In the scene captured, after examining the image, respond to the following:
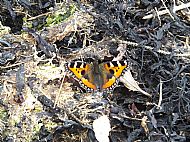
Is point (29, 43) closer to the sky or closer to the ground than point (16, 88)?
closer to the sky

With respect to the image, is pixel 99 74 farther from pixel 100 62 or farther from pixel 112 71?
pixel 100 62

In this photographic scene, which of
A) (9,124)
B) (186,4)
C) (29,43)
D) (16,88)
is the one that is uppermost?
(186,4)

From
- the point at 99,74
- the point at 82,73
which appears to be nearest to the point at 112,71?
the point at 99,74

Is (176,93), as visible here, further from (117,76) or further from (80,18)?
(80,18)

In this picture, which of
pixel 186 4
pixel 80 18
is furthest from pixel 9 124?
pixel 186 4
